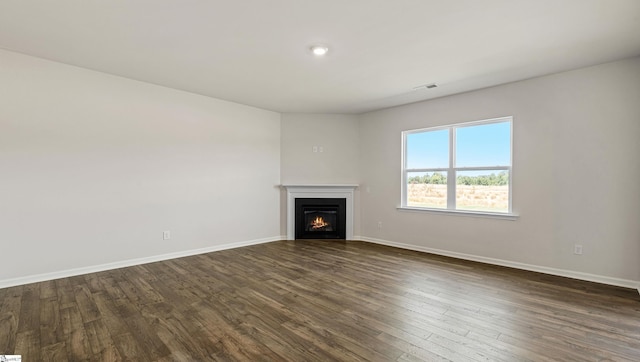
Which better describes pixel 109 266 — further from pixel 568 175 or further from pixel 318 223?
pixel 568 175

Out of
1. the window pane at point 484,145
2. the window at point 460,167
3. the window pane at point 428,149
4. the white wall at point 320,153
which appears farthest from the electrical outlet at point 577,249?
the white wall at point 320,153

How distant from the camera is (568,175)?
3.66 meters

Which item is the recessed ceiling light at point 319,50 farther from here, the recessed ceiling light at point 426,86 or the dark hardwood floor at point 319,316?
the dark hardwood floor at point 319,316

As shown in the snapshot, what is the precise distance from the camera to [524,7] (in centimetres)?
232

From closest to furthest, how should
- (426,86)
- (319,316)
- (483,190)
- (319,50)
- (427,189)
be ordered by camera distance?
(319,316)
(319,50)
(426,86)
(483,190)
(427,189)

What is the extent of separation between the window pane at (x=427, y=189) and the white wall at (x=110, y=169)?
118 inches

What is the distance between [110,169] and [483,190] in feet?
17.7

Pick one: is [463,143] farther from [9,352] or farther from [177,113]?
[9,352]

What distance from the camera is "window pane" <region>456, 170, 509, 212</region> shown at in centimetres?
426

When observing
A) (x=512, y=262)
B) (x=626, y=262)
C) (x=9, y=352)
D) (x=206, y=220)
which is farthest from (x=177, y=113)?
(x=626, y=262)

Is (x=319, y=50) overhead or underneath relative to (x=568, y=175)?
overhead

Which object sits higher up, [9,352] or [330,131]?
[330,131]

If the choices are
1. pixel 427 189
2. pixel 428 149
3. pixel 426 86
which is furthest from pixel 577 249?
pixel 426 86

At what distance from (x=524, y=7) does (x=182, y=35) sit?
3.03 meters
